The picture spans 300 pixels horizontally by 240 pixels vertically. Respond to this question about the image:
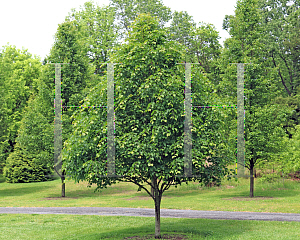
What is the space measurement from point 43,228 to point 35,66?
3422 centimetres

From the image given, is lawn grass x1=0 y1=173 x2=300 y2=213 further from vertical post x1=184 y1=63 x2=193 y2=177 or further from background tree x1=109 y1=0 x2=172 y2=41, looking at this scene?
background tree x1=109 y1=0 x2=172 y2=41

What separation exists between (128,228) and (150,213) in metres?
4.04

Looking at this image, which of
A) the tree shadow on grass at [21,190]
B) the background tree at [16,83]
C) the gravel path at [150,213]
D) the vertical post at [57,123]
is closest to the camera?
the gravel path at [150,213]

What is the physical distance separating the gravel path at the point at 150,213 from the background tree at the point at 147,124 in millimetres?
5437

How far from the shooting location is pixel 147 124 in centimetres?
1199

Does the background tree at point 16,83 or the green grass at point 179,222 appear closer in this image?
the green grass at point 179,222

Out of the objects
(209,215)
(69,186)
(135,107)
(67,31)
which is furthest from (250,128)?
(69,186)

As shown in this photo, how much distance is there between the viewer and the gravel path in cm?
1684

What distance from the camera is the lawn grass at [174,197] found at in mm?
A: 20969

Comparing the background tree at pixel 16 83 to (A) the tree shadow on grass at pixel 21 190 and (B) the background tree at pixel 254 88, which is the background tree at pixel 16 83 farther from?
(B) the background tree at pixel 254 88

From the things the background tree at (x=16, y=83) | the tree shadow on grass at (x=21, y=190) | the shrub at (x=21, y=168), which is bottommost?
the tree shadow on grass at (x=21, y=190)

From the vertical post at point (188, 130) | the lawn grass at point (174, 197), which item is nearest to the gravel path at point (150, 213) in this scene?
the lawn grass at point (174, 197)

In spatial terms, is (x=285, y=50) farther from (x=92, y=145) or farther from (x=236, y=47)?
(x=92, y=145)

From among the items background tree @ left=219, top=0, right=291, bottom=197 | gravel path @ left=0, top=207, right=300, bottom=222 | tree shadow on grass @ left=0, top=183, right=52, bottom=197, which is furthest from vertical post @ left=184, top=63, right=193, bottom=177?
tree shadow on grass @ left=0, top=183, right=52, bottom=197
